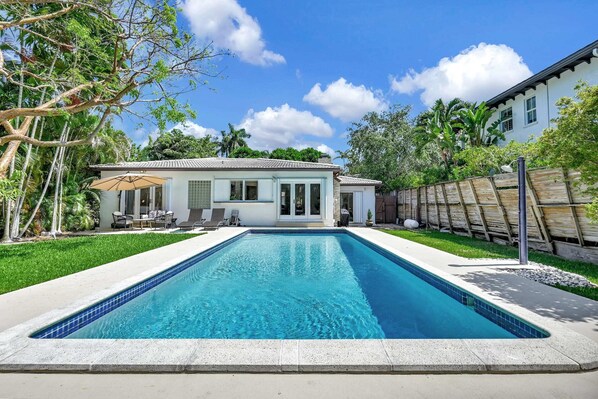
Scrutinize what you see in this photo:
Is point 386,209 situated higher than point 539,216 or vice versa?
point 386,209

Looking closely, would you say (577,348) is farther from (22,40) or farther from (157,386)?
(22,40)

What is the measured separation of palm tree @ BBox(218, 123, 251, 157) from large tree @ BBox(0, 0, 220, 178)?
165 ft

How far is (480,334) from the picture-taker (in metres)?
4.17

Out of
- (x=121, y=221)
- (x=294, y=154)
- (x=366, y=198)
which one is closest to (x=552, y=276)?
(x=366, y=198)

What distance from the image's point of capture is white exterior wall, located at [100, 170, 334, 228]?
18.1 m

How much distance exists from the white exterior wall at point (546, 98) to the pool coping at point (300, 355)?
13.4m

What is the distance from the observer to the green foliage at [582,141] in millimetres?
5113

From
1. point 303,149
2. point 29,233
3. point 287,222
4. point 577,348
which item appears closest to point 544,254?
point 577,348

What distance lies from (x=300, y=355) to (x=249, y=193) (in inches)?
623

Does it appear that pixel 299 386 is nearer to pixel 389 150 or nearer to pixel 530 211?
pixel 530 211

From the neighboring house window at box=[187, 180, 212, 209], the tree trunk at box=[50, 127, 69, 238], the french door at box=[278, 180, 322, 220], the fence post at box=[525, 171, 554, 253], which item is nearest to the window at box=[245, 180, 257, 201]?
the french door at box=[278, 180, 322, 220]

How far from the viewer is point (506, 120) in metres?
20.5

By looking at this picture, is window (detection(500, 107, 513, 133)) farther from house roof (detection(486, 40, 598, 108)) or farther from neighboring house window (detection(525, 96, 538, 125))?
neighboring house window (detection(525, 96, 538, 125))

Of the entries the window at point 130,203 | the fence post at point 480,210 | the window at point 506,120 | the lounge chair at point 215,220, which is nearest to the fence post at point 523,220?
the fence post at point 480,210
